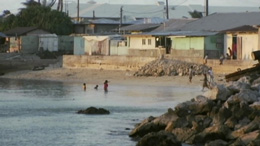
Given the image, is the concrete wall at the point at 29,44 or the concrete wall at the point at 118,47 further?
the concrete wall at the point at 29,44

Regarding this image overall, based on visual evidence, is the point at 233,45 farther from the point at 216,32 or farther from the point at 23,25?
the point at 23,25

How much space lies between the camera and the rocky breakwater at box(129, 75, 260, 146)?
72.7 feet

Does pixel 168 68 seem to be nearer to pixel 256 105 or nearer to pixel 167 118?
pixel 167 118

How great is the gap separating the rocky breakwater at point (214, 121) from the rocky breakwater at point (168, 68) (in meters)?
22.3

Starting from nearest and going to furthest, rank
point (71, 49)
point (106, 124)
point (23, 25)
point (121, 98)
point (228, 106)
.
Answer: point (228, 106) → point (106, 124) → point (121, 98) → point (71, 49) → point (23, 25)

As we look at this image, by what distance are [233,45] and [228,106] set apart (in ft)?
94.3

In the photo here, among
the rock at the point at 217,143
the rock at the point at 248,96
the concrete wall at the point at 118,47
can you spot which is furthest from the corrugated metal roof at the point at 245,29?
the rock at the point at 217,143

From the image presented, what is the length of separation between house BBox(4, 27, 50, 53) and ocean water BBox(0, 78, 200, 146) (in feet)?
69.3

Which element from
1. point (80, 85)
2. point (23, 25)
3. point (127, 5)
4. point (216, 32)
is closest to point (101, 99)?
point (80, 85)

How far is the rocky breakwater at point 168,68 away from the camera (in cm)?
4925

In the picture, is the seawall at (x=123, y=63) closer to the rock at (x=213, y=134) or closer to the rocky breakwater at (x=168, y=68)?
Answer: the rocky breakwater at (x=168, y=68)

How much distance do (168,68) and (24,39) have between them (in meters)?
26.8

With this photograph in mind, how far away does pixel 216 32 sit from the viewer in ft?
178

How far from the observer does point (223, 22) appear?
192ft
